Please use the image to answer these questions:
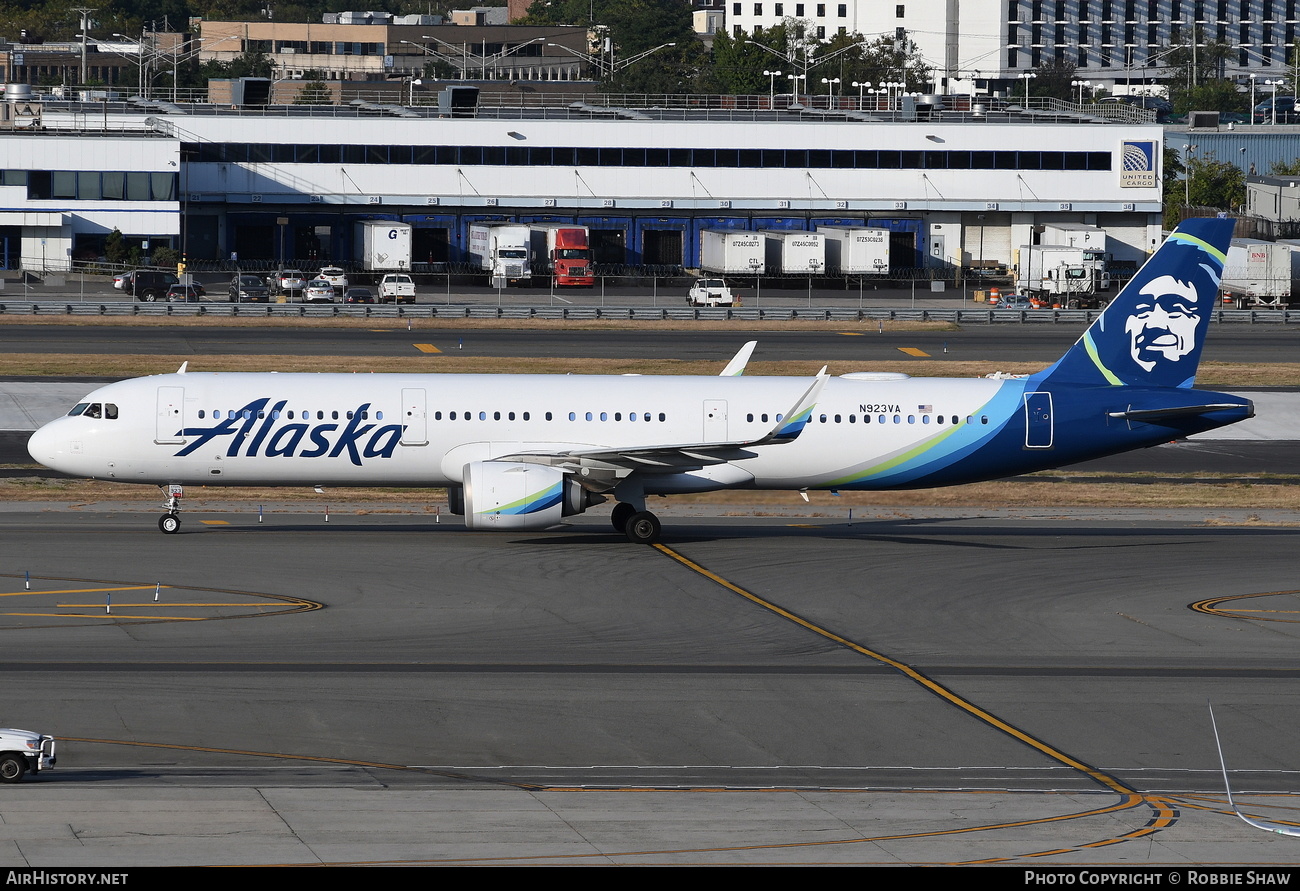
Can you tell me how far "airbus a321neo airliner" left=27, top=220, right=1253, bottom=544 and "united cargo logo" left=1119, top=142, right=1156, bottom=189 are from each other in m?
97.4

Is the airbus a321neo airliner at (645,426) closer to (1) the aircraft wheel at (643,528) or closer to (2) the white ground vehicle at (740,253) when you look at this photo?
(1) the aircraft wheel at (643,528)

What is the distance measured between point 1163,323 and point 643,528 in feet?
49.1

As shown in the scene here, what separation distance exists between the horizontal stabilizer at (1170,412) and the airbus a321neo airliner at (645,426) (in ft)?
0.15

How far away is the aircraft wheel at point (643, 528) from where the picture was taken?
132 ft

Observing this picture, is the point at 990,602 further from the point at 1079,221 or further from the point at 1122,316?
the point at 1079,221

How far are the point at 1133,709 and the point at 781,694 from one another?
575 centimetres

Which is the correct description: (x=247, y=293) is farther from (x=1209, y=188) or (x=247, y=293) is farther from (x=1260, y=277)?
(x=1209, y=188)

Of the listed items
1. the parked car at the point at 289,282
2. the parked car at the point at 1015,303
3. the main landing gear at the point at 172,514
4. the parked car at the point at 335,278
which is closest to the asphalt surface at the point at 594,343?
the parked car at the point at 1015,303

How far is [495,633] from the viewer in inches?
1195

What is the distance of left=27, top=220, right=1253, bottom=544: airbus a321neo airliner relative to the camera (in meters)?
39.2

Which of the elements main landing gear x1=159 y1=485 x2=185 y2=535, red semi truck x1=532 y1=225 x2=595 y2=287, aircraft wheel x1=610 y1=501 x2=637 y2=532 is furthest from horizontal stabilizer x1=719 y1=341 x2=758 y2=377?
red semi truck x1=532 y1=225 x2=595 y2=287

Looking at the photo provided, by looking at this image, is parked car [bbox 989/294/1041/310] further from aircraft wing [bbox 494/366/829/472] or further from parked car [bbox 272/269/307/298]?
aircraft wing [bbox 494/366/829/472]

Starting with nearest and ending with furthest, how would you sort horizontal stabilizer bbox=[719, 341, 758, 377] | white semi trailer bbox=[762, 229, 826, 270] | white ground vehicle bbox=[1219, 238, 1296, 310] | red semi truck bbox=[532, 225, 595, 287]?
horizontal stabilizer bbox=[719, 341, 758, 377] < white ground vehicle bbox=[1219, 238, 1296, 310] < red semi truck bbox=[532, 225, 595, 287] < white semi trailer bbox=[762, 229, 826, 270]

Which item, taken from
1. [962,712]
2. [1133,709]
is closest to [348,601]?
[962,712]
